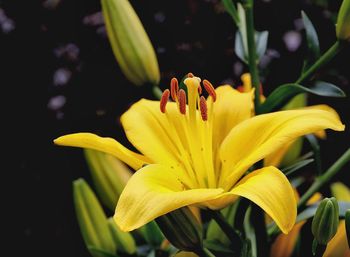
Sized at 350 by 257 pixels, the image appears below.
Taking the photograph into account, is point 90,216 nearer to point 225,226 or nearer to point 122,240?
point 122,240

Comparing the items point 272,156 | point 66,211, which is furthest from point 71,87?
point 272,156

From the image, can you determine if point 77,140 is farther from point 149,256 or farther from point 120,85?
point 120,85

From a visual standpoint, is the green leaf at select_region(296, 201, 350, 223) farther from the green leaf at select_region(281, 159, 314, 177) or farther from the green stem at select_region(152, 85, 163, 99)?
the green stem at select_region(152, 85, 163, 99)

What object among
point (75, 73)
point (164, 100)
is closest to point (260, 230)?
point (164, 100)

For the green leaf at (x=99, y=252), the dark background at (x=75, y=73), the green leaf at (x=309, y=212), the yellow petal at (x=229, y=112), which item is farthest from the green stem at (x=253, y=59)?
the dark background at (x=75, y=73)

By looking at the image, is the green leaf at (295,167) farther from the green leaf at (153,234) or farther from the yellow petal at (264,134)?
the green leaf at (153,234)

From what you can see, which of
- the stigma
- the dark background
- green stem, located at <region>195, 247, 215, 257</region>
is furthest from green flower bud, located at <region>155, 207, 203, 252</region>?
the dark background

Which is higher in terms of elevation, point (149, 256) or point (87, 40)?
point (87, 40)
